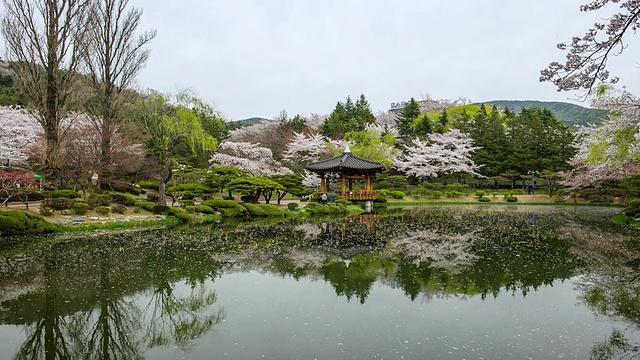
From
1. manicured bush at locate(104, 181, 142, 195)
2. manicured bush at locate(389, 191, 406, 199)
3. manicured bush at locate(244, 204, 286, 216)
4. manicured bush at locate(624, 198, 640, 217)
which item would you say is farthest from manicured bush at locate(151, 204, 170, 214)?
manicured bush at locate(624, 198, 640, 217)

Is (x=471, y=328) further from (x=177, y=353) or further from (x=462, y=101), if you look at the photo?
(x=462, y=101)

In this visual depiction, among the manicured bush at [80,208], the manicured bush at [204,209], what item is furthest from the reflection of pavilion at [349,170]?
the manicured bush at [80,208]

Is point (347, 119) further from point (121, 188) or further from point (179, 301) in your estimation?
point (179, 301)

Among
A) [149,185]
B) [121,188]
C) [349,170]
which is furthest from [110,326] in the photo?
[149,185]

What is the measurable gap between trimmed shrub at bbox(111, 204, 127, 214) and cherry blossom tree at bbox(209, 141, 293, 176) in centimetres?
1283

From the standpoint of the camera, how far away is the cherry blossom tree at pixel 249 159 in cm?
2731

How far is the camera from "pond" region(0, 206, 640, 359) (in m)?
4.24

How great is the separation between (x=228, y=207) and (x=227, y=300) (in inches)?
463

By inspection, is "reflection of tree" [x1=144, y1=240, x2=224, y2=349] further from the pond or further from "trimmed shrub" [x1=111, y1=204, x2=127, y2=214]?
"trimmed shrub" [x1=111, y1=204, x2=127, y2=214]

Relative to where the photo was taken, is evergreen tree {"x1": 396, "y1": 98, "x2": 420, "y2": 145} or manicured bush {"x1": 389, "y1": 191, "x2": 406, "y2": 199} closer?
manicured bush {"x1": 389, "y1": 191, "x2": 406, "y2": 199}

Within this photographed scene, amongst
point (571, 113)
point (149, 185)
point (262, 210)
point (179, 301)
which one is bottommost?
point (179, 301)

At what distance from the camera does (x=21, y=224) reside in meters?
A: 11.1

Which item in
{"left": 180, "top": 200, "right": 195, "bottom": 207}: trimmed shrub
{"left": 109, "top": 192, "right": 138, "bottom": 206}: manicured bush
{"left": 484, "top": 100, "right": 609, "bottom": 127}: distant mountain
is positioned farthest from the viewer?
{"left": 484, "top": 100, "right": 609, "bottom": 127}: distant mountain

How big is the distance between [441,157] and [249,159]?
1647cm
